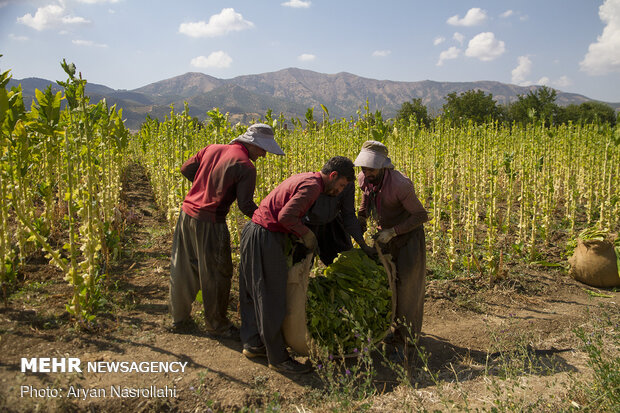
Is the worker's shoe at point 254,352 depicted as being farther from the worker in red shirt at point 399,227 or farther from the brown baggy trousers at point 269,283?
the worker in red shirt at point 399,227

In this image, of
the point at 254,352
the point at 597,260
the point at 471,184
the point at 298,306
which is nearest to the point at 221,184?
the point at 298,306

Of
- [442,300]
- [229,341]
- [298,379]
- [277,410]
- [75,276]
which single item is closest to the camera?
[277,410]

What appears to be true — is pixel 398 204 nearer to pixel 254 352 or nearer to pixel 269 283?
pixel 269 283

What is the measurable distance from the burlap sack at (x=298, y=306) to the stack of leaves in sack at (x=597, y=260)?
14.0ft

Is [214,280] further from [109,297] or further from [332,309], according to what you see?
[109,297]

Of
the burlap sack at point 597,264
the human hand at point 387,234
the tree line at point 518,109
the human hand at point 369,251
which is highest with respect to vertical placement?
the tree line at point 518,109

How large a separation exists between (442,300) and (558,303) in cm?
149

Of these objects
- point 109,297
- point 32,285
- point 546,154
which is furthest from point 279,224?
point 546,154

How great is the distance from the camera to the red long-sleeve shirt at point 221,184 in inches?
134

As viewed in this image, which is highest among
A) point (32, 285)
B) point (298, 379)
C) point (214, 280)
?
point (214, 280)

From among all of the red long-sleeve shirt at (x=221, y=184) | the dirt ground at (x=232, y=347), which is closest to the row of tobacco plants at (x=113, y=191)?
the dirt ground at (x=232, y=347)

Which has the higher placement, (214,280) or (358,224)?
(358,224)

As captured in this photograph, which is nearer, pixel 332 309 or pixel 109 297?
pixel 332 309

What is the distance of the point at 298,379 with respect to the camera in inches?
123
